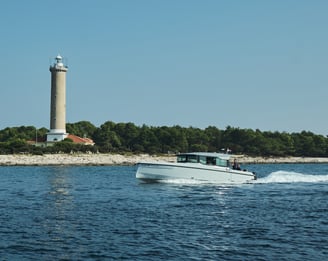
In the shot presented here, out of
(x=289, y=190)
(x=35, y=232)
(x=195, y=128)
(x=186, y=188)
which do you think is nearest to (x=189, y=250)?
(x=35, y=232)

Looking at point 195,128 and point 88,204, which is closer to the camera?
point 88,204

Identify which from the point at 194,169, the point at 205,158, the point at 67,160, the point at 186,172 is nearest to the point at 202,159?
the point at 205,158

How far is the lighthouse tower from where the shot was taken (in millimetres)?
119062

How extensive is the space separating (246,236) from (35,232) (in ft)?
28.4

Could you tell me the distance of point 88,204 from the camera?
3120 cm

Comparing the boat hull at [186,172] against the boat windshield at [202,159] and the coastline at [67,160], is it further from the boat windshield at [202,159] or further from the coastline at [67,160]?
the coastline at [67,160]

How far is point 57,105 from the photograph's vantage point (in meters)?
119

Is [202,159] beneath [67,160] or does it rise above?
above

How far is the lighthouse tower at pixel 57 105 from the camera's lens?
119m

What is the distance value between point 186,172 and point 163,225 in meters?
20.6

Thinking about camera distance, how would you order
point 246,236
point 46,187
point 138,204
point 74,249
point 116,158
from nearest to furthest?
point 74,249 → point 246,236 → point 138,204 → point 46,187 → point 116,158

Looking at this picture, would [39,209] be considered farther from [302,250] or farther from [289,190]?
[289,190]

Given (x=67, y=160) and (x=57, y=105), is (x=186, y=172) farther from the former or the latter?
(x=57, y=105)

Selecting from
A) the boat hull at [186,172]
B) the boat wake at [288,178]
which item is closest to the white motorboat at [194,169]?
the boat hull at [186,172]
